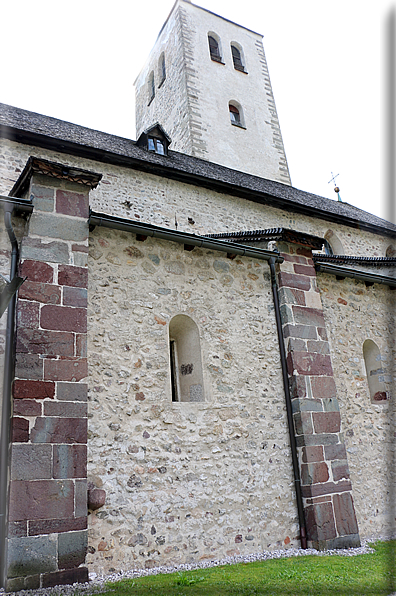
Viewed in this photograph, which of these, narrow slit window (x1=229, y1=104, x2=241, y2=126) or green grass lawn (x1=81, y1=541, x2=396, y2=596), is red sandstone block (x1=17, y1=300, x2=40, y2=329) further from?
narrow slit window (x1=229, y1=104, x2=241, y2=126)

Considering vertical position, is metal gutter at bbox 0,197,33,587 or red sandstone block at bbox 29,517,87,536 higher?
metal gutter at bbox 0,197,33,587

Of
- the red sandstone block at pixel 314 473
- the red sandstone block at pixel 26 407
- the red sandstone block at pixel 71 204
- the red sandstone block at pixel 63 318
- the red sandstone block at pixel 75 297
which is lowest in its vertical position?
the red sandstone block at pixel 314 473

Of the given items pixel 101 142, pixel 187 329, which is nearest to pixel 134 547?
pixel 187 329

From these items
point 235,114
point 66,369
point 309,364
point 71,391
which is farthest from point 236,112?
point 71,391

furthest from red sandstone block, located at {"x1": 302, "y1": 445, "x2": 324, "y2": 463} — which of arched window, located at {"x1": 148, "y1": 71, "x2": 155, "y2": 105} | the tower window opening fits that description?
arched window, located at {"x1": 148, "y1": 71, "x2": 155, "y2": 105}

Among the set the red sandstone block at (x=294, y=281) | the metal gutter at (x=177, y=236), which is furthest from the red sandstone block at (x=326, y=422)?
the metal gutter at (x=177, y=236)

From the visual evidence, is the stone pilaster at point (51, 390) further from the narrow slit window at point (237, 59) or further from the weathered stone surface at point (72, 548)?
the narrow slit window at point (237, 59)

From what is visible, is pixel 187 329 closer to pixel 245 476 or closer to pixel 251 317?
pixel 251 317

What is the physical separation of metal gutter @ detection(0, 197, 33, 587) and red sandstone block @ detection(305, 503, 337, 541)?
3.60 metres

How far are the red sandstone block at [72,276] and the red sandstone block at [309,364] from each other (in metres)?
3.09

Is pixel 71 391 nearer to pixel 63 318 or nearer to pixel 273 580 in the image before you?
pixel 63 318

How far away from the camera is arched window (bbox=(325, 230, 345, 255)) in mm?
14009

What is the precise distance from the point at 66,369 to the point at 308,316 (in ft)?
12.6

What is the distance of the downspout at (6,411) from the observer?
164 inches
